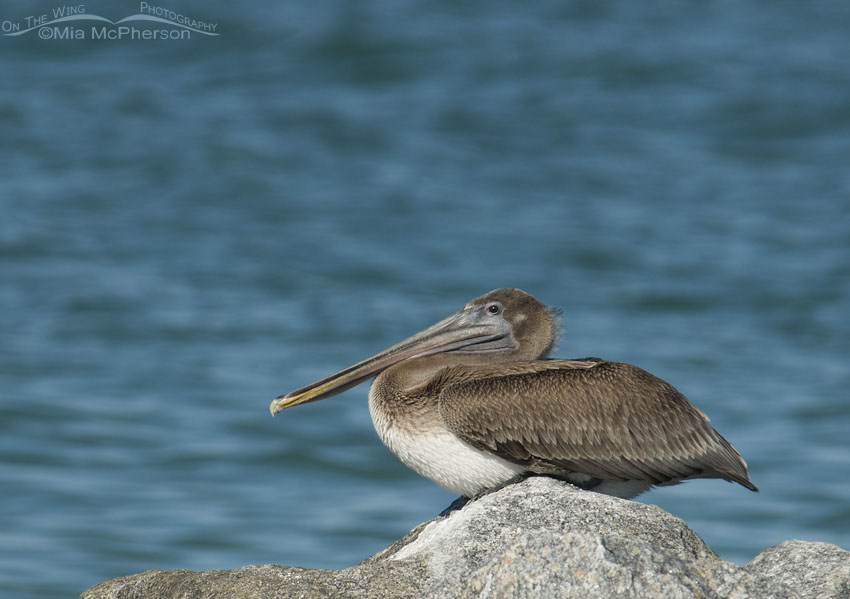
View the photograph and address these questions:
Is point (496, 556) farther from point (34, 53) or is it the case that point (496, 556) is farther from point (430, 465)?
point (34, 53)

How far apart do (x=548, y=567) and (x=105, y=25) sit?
22586mm

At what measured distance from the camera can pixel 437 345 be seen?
5.95 m

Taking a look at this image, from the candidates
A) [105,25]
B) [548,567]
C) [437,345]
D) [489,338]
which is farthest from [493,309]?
[105,25]

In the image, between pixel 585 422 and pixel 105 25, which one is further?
pixel 105 25

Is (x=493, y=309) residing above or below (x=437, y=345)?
above

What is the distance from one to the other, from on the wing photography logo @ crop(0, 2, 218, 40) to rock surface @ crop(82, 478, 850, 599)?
20.6 meters

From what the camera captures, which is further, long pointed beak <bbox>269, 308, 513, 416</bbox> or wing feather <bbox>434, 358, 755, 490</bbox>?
long pointed beak <bbox>269, 308, 513, 416</bbox>

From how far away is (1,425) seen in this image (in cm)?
1275

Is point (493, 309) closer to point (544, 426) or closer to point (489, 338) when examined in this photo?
point (489, 338)

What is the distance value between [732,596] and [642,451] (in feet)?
5.07

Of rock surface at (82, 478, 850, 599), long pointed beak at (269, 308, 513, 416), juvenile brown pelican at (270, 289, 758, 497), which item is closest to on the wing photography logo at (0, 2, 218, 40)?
long pointed beak at (269, 308, 513, 416)

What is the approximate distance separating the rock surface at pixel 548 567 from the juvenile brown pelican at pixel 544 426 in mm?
387

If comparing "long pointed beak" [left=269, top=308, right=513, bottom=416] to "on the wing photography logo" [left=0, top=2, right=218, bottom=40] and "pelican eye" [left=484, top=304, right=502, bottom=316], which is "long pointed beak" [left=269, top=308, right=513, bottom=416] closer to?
"pelican eye" [left=484, top=304, right=502, bottom=316]

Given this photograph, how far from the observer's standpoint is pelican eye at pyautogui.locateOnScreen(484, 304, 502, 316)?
5.94 meters
